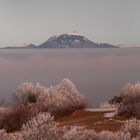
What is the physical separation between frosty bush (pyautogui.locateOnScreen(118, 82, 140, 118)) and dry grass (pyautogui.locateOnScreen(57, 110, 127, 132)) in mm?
945

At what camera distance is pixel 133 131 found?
1562cm

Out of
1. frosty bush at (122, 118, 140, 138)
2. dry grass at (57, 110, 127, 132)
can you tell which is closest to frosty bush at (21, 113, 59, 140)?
frosty bush at (122, 118, 140, 138)

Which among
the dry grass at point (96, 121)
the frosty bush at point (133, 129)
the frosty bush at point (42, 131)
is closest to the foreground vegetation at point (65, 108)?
the dry grass at point (96, 121)

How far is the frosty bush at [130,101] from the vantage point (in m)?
28.9

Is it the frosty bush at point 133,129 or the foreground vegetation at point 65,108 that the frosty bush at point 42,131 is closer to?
the frosty bush at point 133,129

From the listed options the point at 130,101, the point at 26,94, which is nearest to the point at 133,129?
the point at 130,101

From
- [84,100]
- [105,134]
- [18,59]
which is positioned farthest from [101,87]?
[105,134]

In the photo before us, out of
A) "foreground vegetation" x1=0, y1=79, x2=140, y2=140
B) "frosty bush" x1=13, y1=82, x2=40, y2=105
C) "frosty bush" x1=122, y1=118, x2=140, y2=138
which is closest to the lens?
"frosty bush" x1=122, y1=118, x2=140, y2=138

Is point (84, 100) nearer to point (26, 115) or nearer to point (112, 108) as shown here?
point (112, 108)

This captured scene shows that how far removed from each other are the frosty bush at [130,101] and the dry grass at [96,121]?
0.95 meters

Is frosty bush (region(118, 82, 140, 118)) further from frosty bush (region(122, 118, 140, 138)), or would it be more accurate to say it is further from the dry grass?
frosty bush (region(122, 118, 140, 138))

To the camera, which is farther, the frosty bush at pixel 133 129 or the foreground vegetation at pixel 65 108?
the foreground vegetation at pixel 65 108

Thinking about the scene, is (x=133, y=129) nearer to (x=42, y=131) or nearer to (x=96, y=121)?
(x=42, y=131)

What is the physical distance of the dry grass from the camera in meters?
23.7
